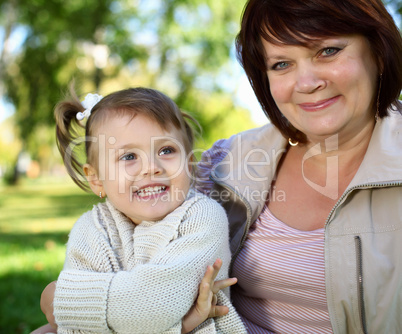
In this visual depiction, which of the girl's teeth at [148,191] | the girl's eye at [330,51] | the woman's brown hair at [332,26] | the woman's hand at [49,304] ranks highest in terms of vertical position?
the woman's brown hair at [332,26]

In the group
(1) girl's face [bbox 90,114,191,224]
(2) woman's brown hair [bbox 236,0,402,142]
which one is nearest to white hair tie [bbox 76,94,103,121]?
(1) girl's face [bbox 90,114,191,224]

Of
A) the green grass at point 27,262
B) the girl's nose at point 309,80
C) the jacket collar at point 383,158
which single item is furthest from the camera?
the green grass at point 27,262

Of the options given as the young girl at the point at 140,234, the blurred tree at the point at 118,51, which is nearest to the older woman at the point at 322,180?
the young girl at the point at 140,234

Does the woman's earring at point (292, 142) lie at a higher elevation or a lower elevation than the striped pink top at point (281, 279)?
higher

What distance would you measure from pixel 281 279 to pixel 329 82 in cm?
95

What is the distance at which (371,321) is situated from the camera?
73.5 inches

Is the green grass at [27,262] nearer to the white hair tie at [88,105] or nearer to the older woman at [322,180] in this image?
the white hair tie at [88,105]

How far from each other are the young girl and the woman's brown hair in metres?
0.63

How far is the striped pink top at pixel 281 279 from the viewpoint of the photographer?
2.06 meters

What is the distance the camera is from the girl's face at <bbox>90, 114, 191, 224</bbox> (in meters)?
2.13

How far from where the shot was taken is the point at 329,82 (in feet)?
6.55

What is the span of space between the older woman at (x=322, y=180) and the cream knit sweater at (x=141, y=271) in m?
0.30

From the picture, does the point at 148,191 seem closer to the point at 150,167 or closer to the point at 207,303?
the point at 150,167

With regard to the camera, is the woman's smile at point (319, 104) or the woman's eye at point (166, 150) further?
the woman's eye at point (166, 150)
